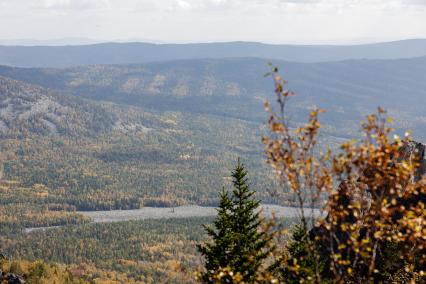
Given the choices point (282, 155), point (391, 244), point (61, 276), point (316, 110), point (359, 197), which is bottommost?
point (61, 276)

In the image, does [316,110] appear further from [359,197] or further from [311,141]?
[359,197]

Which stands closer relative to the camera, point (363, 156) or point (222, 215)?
point (363, 156)

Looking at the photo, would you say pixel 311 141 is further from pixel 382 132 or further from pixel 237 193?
pixel 237 193

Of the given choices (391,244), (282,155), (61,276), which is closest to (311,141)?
(282,155)

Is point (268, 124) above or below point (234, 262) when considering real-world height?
above

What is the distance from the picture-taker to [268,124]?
16750 mm

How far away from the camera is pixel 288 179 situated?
656 inches

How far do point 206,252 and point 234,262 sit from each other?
2.47 metres

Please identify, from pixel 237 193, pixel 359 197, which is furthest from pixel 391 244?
pixel 359 197

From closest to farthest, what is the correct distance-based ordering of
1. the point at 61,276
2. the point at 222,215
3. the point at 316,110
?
the point at 316,110 → the point at 222,215 → the point at 61,276

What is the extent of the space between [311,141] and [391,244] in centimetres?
3323

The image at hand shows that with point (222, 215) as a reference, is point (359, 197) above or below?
above

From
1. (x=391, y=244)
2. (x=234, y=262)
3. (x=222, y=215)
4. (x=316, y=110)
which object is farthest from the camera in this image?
(x=391, y=244)

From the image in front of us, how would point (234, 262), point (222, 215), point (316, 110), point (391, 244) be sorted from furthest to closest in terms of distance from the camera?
point (391, 244), point (222, 215), point (234, 262), point (316, 110)
